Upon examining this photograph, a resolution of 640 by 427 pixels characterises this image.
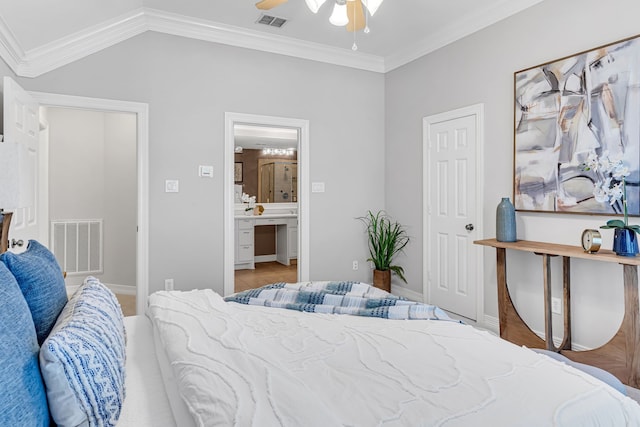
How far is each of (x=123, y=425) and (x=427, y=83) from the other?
4.03 metres

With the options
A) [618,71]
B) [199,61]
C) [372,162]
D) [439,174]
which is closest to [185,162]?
[199,61]

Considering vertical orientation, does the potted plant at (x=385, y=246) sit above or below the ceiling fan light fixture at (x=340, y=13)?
below

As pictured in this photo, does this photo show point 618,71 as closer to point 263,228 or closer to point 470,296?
point 470,296

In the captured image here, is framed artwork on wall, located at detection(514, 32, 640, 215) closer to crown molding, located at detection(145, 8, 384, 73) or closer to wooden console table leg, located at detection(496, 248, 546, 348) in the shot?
wooden console table leg, located at detection(496, 248, 546, 348)

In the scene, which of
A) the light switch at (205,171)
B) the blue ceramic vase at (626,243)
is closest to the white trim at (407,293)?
the blue ceramic vase at (626,243)

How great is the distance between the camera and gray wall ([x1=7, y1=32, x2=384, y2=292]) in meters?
3.57

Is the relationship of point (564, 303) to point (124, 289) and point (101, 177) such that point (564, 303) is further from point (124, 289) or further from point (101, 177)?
point (101, 177)

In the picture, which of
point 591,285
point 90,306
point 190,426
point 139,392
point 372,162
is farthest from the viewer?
point 372,162

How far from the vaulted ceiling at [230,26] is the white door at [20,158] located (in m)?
0.37

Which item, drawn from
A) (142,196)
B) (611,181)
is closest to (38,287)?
(142,196)

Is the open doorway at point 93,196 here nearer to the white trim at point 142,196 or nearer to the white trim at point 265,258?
the white trim at point 142,196

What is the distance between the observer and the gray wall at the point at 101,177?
476cm

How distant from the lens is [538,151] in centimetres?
310

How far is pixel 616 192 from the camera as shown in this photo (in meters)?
2.48
